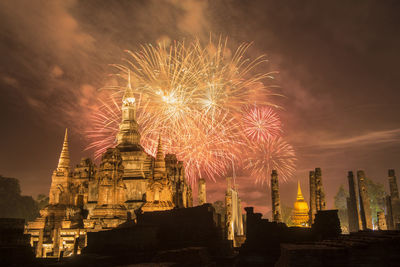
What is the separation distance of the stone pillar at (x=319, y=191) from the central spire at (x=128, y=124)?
68.3 ft

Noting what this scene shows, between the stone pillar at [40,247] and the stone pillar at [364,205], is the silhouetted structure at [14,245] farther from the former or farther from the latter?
the stone pillar at [364,205]

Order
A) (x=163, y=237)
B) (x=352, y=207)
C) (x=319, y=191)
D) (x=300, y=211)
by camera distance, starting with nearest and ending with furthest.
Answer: (x=163, y=237)
(x=319, y=191)
(x=352, y=207)
(x=300, y=211)

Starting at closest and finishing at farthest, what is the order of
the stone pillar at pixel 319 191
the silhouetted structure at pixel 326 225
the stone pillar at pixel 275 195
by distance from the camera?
the silhouetted structure at pixel 326 225 < the stone pillar at pixel 319 191 < the stone pillar at pixel 275 195

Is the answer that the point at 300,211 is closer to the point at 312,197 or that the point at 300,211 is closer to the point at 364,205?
the point at 364,205

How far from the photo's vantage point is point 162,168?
3147cm

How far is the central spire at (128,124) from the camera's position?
38812mm

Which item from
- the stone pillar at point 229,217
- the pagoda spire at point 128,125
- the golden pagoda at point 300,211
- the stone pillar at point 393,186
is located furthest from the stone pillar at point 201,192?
the stone pillar at point 393,186

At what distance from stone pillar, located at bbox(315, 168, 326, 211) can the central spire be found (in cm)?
2082

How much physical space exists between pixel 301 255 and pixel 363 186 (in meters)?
39.9

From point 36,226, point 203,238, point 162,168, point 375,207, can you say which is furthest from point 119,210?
point 375,207

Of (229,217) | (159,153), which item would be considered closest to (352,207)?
(229,217)

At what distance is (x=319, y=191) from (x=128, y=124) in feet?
76.3

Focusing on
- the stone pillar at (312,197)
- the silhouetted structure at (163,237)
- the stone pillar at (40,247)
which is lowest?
the stone pillar at (40,247)

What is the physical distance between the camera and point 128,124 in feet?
130
